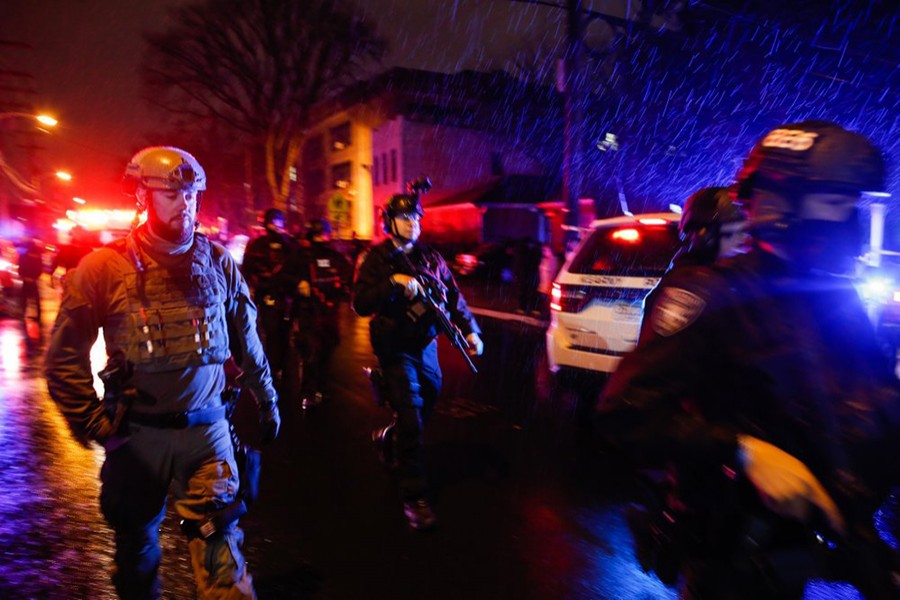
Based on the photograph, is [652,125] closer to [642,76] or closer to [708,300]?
[642,76]

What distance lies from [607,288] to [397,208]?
2484mm

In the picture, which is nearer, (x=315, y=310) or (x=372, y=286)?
(x=372, y=286)

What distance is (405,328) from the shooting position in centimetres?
403

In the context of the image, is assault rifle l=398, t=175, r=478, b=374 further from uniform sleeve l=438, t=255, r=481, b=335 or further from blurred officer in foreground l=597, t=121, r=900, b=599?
blurred officer in foreground l=597, t=121, r=900, b=599

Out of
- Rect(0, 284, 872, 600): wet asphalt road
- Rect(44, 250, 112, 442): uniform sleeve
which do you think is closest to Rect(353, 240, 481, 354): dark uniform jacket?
Rect(0, 284, 872, 600): wet asphalt road

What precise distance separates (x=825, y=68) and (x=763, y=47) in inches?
60.5

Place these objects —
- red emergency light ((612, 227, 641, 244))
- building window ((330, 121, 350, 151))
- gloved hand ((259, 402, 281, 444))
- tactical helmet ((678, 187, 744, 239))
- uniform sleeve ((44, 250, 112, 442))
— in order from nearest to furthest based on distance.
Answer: uniform sleeve ((44, 250, 112, 442))
tactical helmet ((678, 187, 744, 239))
gloved hand ((259, 402, 281, 444))
red emergency light ((612, 227, 641, 244))
building window ((330, 121, 350, 151))

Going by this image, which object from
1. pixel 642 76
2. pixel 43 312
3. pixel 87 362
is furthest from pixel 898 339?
pixel 43 312

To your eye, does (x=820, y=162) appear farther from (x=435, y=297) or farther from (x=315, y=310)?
(x=315, y=310)

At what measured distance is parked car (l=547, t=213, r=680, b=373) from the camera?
564cm

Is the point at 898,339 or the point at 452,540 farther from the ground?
the point at 898,339

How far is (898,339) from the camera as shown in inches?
253

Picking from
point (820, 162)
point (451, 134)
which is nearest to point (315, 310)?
point (820, 162)

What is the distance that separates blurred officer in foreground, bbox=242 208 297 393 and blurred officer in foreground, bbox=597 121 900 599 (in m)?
5.66
